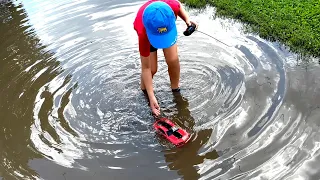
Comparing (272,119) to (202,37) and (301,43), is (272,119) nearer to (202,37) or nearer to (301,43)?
(301,43)

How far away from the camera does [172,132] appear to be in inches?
159

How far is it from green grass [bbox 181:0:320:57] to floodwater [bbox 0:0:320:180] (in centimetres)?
21

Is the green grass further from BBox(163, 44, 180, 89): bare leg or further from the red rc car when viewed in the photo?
the red rc car

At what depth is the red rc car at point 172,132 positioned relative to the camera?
3.94m

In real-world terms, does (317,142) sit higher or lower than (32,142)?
higher

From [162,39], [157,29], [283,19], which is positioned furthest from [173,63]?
[283,19]

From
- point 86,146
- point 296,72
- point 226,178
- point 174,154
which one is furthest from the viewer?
point 296,72

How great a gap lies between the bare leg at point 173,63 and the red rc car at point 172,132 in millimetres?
629

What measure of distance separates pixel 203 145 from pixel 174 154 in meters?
0.31

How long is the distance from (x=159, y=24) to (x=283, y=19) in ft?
9.56

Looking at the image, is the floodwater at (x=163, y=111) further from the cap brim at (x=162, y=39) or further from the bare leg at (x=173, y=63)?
the cap brim at (x=162, y=39)

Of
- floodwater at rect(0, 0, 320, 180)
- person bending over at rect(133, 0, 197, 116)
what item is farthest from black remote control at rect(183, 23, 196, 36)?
floodwater at rect(0, 0, 320, 180)

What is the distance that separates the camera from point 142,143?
404 centimetres

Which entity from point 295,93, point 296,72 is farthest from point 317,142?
point 296,72
